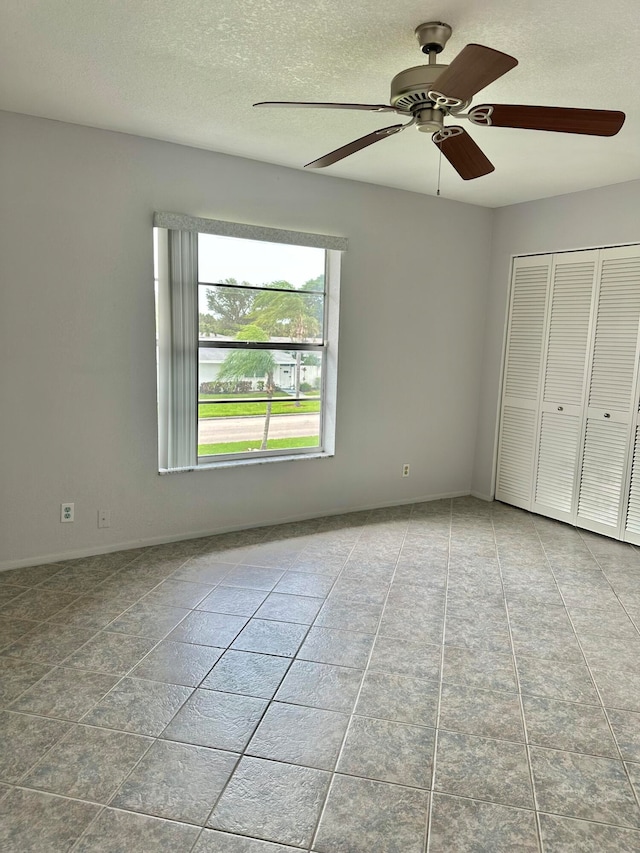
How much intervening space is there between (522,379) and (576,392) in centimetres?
52

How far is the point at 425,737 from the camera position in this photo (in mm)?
2047

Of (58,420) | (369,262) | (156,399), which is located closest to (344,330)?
(369,262)

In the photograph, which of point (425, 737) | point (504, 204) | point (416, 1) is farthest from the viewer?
point (504, 204)

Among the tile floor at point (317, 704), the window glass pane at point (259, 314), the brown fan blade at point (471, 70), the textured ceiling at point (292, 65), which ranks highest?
the textured ceiling at point (292, 65)

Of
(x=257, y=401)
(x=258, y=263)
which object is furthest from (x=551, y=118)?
(x=257, y=401)

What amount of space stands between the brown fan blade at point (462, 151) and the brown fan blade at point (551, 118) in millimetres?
187

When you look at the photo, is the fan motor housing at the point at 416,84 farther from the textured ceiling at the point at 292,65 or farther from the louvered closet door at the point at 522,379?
the louvered closet door at the point at 522,379

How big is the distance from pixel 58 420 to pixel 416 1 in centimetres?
271

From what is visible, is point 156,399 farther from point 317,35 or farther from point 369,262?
point 317,35

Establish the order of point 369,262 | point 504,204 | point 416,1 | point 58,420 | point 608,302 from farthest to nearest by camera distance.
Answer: point 504,204 → point 369,262 → point 608,302 → point 58,420 → point 416,1

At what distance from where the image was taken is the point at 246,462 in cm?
404

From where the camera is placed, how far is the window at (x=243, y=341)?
3639mm

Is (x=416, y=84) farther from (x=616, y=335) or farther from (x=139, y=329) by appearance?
(x=616, y=335)

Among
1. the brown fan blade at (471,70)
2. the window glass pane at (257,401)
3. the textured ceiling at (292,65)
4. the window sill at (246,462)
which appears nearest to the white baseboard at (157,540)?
the window sill at (246,462)
